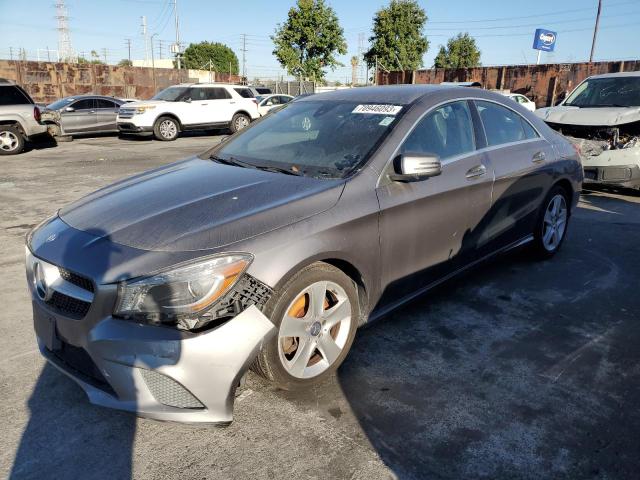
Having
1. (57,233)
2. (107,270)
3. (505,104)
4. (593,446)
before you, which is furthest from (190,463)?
(505,104)

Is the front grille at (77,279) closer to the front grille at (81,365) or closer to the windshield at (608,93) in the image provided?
the front grille at (81,365)

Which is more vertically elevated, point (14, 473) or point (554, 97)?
point (554, 97)

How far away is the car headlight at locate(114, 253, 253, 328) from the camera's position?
221 cm

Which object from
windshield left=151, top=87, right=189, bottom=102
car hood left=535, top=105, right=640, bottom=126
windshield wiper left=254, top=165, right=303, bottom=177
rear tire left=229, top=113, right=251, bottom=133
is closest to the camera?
windshield wiper left=254, top=165, right=303, bottom=177

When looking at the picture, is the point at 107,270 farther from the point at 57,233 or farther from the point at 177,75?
the point at 177,75

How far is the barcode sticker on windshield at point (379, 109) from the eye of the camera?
11.3ft

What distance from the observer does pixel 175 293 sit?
88.0 inches

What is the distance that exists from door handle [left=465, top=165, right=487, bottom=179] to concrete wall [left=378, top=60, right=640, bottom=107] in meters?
21.4

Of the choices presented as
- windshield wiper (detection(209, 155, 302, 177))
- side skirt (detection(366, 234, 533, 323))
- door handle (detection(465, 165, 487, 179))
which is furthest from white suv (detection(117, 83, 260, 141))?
door handle (detection(465, 165, 487, 179))

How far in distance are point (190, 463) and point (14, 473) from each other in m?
0.75

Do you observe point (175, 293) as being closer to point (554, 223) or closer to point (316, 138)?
point (316, 138)

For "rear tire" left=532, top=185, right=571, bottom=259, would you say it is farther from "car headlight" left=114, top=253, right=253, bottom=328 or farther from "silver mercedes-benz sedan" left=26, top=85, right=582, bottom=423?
"car headlight" left=114, top=253, right=253, bottom=328

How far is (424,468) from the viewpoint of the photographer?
89.0 inches

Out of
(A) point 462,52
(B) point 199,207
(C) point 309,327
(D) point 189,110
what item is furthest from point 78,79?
(A) point 462,52
